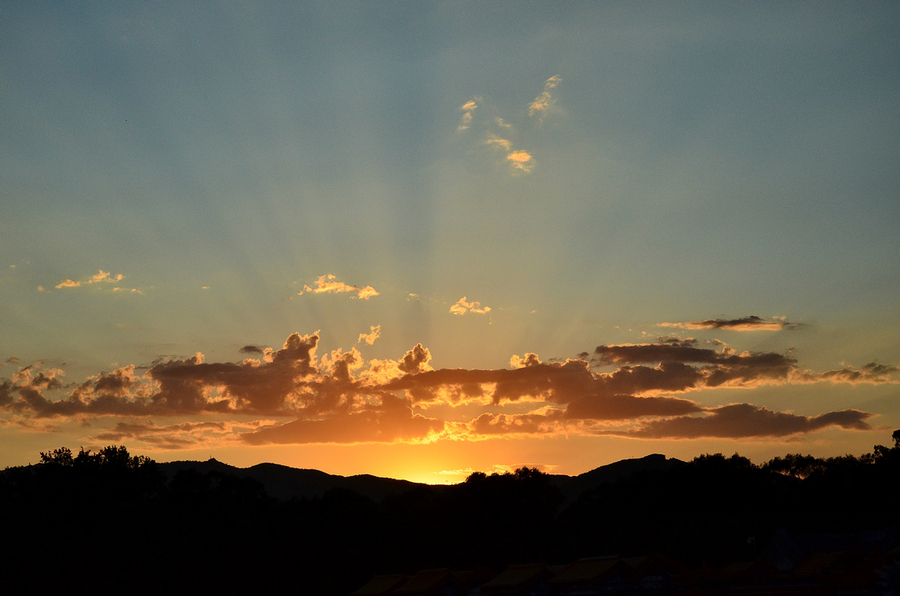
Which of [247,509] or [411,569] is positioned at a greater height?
[247,509]

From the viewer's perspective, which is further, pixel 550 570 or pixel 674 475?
pixel 674 475

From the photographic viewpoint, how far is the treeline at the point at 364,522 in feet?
385

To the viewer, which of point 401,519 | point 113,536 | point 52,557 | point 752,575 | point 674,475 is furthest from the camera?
point 674,475

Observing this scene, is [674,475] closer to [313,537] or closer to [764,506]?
[764,506]

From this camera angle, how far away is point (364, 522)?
148875mm

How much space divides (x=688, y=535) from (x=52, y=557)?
11008 centimetres

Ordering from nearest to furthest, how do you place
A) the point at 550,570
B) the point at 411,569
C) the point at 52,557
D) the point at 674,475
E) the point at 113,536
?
the point at 550,570, the point at 52,557, the point at 113,536, the point at 411,569, the point at 674,475

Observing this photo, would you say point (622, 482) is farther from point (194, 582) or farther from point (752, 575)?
point (752, 575)

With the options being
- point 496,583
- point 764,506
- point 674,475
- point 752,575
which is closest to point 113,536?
point 496,583

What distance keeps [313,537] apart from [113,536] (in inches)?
1401

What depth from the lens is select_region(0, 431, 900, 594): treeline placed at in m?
117

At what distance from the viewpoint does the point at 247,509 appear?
580ft

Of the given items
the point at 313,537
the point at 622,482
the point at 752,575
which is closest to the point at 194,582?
the point at 313,537

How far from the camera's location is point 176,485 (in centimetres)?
18012
